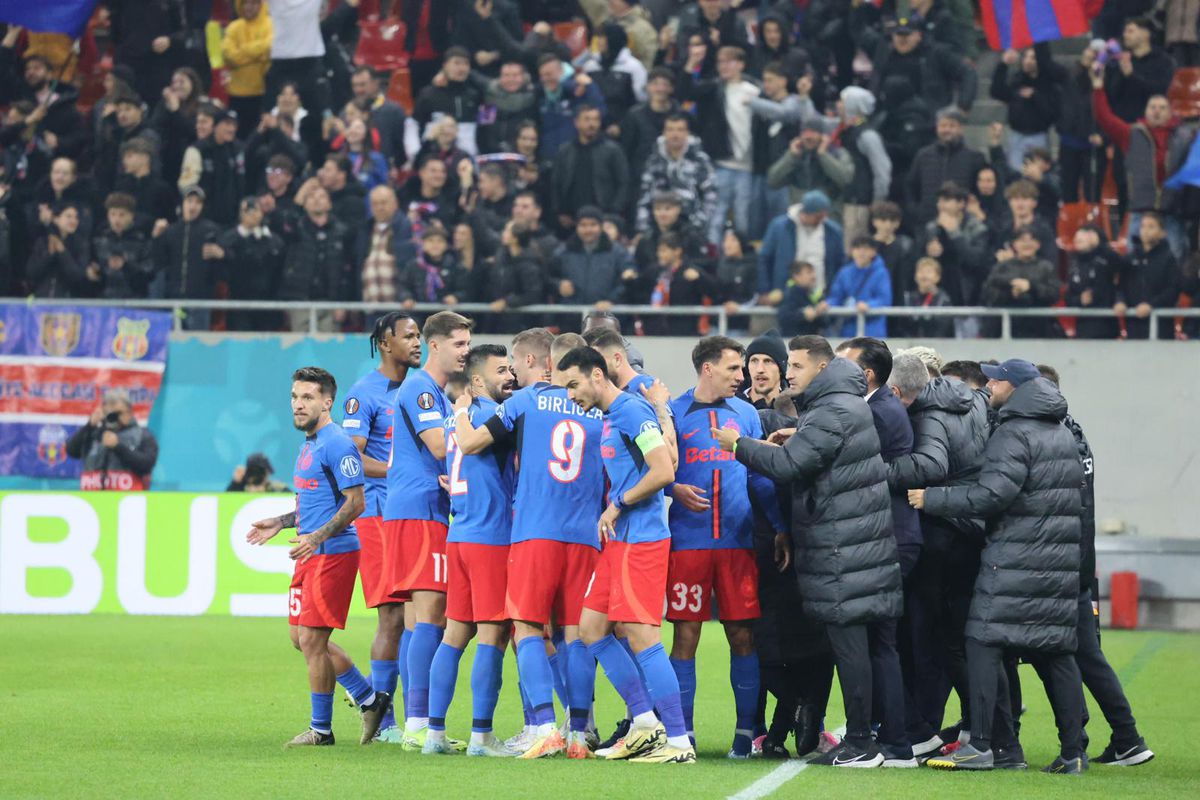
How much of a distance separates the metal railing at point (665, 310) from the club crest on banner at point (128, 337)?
0.23m

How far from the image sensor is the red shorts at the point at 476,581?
949 cm

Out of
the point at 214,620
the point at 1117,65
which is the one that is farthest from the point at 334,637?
the point at 1117,65

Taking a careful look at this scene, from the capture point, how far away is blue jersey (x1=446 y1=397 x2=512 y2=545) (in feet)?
31.4

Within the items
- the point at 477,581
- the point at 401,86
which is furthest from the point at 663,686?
the point at 401,86

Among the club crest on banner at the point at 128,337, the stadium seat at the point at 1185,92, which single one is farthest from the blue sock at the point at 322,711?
the stadium seat at the point at 1185,92

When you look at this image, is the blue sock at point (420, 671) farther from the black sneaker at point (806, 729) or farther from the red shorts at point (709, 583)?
the black sneaker at point (806, 729)

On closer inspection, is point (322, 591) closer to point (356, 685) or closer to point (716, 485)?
point (356, 685)

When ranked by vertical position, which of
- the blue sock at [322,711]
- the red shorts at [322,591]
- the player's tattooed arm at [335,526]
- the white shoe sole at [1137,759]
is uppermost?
the player's tattooed arm at [335,526]

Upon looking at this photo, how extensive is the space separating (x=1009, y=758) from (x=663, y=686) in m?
1.94

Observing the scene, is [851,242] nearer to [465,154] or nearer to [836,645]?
[465,154]

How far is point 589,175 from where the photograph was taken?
20.0 metres

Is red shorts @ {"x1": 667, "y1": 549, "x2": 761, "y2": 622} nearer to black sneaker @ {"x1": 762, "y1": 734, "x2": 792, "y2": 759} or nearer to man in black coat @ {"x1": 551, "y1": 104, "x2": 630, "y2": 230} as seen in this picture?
black sneaker @ {"x1": 762, "y1": 734, "x2": 792, "y2": 759}

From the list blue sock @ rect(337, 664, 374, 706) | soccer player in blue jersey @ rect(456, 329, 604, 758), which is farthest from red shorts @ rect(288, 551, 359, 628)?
soccer player in blue jersey @ rect(456, 329, 604, 758)

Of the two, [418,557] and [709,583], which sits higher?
[418,557]
